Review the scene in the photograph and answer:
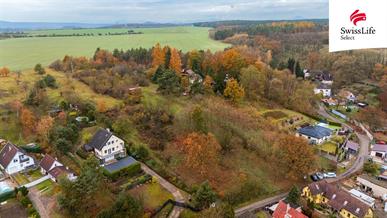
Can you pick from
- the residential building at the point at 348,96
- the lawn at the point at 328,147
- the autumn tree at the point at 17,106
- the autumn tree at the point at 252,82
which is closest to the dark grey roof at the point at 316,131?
the lawn at the point at 328,147

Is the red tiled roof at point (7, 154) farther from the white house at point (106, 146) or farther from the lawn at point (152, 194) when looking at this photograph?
the lawn at point (152, 194)

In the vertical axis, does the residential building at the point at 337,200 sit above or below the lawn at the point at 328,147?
below

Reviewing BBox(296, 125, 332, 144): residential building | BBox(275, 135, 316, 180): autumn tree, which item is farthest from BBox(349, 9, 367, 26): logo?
BBox(296, 125, 332, 144): residential building

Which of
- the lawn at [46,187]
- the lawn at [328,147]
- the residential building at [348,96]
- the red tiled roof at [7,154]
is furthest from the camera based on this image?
the residential building at [348,96]

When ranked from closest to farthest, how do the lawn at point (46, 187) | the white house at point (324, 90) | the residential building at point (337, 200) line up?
the residential building at point (337, 200) → the lawn at point (46, 187) → the white house at point (324, 90)

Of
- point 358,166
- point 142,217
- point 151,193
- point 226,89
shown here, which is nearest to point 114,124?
point 151,193
